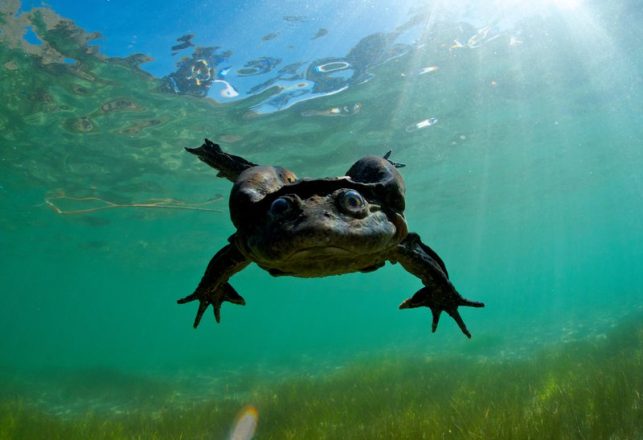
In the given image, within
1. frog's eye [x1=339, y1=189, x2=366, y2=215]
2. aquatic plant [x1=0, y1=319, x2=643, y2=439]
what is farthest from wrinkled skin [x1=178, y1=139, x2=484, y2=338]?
aquatic plant [x1=0, y1=319, x2=643, y2=439]

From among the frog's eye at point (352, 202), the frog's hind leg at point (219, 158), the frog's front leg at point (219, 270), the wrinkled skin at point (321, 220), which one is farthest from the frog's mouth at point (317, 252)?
the frog's hind leg at point (219, 158)

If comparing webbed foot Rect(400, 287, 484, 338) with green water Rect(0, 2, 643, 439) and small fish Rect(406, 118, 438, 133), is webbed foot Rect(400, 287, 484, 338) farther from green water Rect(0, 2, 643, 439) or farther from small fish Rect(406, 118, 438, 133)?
small fish Rect(406, 118, 438, 133)

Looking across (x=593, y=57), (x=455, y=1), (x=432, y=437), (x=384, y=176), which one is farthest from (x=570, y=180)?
(x=384, y=176)

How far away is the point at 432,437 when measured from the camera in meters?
7.00

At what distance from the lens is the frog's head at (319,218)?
7.88ft

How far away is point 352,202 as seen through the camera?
259cm

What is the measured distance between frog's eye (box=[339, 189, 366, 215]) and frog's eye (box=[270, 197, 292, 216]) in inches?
13.6

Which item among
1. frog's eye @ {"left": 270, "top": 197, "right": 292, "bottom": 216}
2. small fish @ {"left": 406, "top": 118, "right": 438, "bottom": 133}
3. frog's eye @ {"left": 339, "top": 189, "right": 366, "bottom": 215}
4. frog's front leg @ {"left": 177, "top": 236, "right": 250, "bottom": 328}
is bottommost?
small fish @ {"left": 406, "top": 118, "right": 438, "bottom": 133}

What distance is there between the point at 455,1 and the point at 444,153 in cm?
1359

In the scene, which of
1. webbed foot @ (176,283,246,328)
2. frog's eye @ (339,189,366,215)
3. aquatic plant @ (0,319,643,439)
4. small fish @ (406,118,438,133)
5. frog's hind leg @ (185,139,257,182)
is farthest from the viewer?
small fish @ (406,118,438,133)

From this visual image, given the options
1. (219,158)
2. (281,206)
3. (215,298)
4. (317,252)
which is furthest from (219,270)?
(317,252)

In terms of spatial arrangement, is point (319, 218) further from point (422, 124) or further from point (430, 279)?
point (422, 124)

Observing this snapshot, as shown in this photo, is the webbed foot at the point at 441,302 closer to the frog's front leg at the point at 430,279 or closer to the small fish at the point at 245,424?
the frog's front leg at the point at 430,279

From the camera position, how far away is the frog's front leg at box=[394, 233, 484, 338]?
3.71 meters
